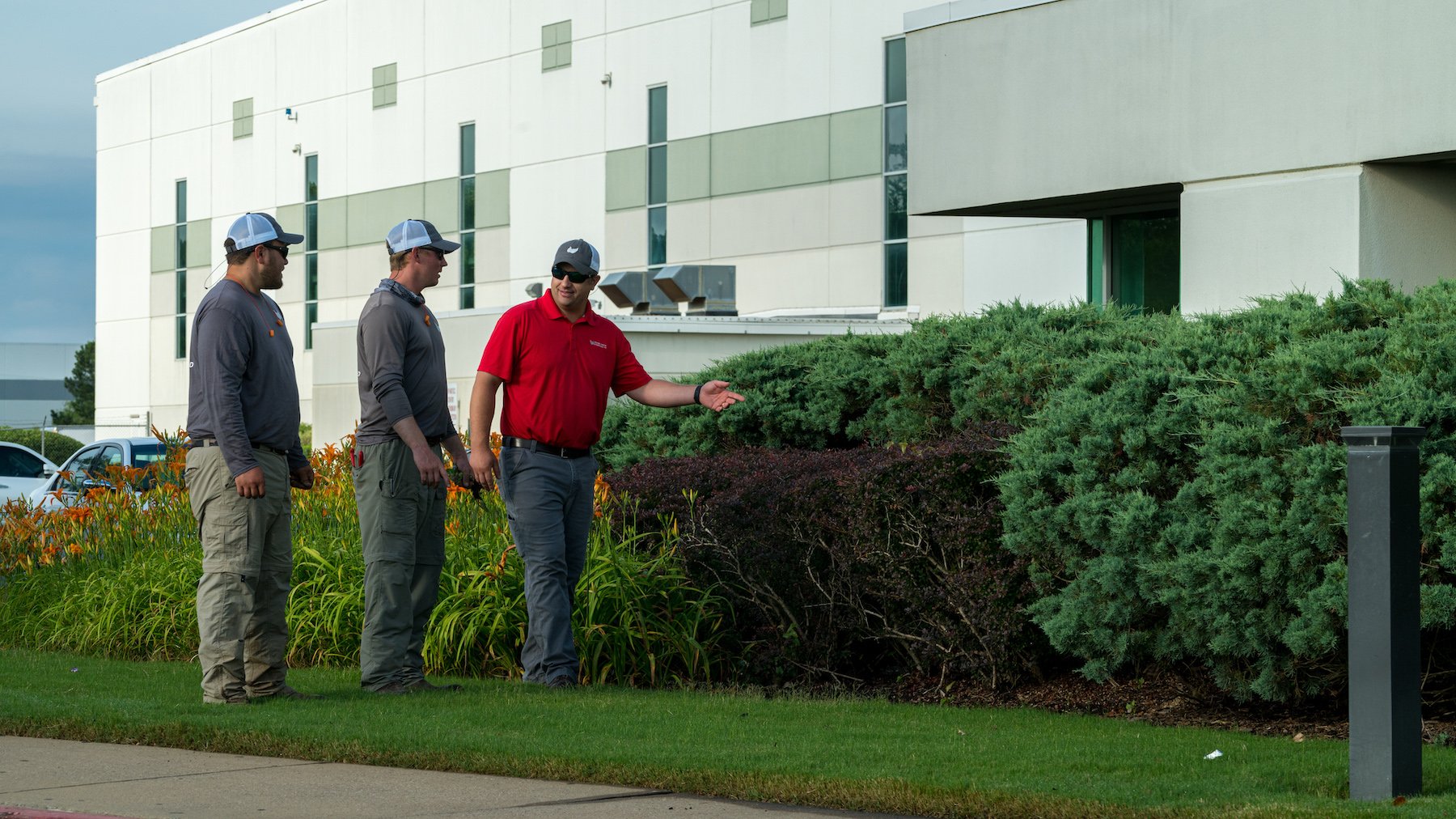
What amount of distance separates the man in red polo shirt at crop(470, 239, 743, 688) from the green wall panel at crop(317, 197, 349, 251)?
30.1 metres

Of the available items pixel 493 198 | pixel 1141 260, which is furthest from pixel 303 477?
pixel 493 198

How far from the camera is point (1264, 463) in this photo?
22.8 ft

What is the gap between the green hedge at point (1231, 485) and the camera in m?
6.74

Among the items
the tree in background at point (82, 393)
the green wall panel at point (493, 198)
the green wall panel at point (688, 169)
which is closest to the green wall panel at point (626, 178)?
the green wall panel at point (688, 169)

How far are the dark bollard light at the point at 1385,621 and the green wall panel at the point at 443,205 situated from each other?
30.4 m

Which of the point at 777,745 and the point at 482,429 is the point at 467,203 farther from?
the point at 777,745

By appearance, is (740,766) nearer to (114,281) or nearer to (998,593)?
(998,593)

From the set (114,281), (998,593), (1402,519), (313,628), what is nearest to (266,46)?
(114,281)

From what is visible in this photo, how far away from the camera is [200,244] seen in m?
41.5

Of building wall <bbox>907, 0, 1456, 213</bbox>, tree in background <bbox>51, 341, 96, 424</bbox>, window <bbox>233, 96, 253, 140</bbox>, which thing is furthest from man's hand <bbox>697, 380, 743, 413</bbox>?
tree in background <bbox>51, 341, 96, 424</bbox>

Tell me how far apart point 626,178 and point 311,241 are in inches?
439

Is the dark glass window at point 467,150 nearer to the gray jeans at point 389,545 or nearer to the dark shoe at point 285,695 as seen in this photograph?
the gray jeans at point 389,545

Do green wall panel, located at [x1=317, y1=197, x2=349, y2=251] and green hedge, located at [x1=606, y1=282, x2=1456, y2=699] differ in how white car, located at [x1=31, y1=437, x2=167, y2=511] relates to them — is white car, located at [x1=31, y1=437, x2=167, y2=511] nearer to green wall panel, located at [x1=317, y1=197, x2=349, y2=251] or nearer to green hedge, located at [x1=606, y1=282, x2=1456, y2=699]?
green hedge, located at [x1=606, y1=282, x2=1456, y2=699]

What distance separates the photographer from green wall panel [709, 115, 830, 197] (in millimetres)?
27000
